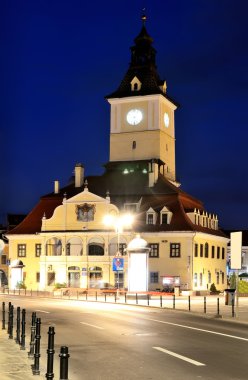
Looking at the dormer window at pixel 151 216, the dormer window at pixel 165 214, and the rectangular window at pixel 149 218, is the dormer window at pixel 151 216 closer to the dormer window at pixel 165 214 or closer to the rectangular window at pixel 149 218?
the rectangular window at pixel 149 218

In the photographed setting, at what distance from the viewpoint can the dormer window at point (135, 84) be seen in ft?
277

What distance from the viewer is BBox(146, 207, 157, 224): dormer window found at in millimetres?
71625

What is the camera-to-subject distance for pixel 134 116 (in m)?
85.4

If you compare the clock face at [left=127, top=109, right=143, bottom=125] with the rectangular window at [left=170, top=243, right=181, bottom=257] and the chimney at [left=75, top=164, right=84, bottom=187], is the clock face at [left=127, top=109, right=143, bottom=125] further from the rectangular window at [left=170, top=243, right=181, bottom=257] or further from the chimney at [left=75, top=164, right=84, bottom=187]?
the rectangular window at [left=170, top=243, right=181, bottom=257]

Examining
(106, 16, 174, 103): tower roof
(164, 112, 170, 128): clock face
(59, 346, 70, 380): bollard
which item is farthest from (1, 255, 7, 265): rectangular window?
(59, 346, 70, 380): bollard

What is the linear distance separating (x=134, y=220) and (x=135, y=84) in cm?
2048

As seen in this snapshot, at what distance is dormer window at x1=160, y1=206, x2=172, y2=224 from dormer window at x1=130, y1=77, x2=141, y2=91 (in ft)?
64.5

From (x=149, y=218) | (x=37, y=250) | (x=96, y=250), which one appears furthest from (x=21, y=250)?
(x=149, y=218)

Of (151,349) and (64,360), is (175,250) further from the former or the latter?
(64,360)

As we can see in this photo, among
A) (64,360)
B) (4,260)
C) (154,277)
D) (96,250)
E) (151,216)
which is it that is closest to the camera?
(64,360)

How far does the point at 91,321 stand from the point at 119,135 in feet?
200

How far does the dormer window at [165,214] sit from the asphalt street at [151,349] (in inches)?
1720

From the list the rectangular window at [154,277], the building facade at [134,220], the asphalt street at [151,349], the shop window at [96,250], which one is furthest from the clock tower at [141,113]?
the asphalt street at [151,349]

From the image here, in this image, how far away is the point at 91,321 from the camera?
27.1m
